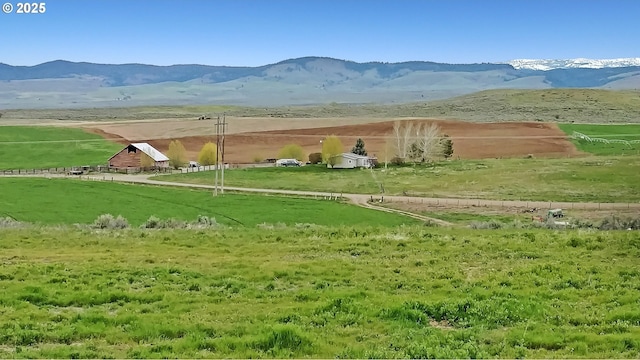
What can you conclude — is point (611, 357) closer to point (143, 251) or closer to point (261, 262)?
point (261, 262)

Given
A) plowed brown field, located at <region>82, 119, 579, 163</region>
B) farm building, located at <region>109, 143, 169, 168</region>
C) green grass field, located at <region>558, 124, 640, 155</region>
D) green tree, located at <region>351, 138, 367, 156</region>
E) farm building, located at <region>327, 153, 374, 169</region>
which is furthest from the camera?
plowed brown field, located at <region>82, 119, 579, 163</region>

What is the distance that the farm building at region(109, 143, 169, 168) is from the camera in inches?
3499

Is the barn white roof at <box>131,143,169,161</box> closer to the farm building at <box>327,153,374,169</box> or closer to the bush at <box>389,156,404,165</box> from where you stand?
the farm building at <box>327,153,374,169</box>

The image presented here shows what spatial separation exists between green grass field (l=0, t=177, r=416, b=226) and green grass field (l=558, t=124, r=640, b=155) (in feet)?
180

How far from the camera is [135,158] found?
9000 centimetres

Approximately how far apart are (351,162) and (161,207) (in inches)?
1643

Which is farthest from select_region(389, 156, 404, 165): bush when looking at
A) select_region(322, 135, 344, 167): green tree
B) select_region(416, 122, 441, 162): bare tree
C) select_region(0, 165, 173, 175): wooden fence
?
select_region(0, 165, 173, 175): wooden fence

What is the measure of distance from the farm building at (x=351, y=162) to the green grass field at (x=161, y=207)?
2863 centimetres

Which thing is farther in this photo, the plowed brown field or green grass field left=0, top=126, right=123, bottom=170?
the plowed brown field

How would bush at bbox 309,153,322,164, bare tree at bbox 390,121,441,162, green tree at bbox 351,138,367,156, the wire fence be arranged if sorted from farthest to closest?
bush at bbox 309,153,322,164
green tree at bbox 351,138,367,156
bare tree at bbox 390,121,441,162
the wire fence

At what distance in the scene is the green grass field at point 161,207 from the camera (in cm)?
4491

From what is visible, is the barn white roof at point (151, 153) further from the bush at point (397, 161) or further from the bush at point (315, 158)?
the bush at point (397, 161)

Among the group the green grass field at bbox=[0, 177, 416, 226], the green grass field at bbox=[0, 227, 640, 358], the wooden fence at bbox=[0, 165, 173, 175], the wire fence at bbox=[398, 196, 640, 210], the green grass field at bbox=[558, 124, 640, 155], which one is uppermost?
the green grass field at bbox=[558, 124, 640, 155]

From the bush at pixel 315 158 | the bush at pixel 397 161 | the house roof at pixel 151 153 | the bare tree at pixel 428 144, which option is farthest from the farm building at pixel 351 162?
the house roof at pixel 151 153
